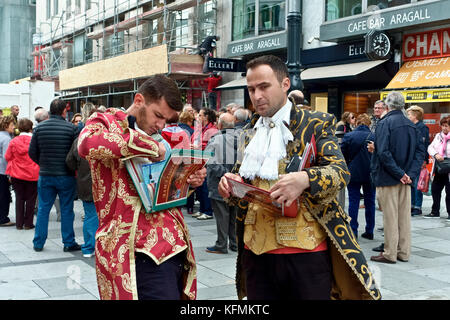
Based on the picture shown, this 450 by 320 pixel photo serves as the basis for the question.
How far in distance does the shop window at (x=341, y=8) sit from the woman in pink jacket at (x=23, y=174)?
9637 millimetres

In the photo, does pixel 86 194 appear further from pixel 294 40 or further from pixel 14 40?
pixel 14 40

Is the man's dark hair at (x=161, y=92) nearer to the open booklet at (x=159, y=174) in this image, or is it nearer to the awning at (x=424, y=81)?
the open booklet at (x=159, y=174)

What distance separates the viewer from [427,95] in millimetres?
12086

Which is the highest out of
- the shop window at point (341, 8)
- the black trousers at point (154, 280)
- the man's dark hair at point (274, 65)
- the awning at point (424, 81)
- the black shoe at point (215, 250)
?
the shop window at point (341, 8)

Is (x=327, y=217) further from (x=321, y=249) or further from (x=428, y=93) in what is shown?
(x=428, y=93)

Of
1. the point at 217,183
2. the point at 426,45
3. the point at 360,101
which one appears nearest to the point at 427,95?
the point at 426,45

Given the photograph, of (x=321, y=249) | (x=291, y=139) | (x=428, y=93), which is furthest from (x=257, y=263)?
(x=428, y=93)

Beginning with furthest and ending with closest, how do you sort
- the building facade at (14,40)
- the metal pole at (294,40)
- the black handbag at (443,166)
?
the building facade at (14,40) < the black handbag at (443,166) < the metal pole at (294,40)

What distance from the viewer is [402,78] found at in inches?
507

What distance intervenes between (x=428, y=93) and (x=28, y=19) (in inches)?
1576

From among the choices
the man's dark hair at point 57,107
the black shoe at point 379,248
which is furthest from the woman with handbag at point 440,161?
the man's dark hair at point 57,107

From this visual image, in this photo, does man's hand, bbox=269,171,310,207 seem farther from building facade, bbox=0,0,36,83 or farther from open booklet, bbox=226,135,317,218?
building facade, bbox=0,0,36,83

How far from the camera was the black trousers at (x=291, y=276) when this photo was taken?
2443 millimetres

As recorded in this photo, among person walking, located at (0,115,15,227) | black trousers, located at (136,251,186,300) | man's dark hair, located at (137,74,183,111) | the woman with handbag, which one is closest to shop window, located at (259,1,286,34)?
the woman with handbag
